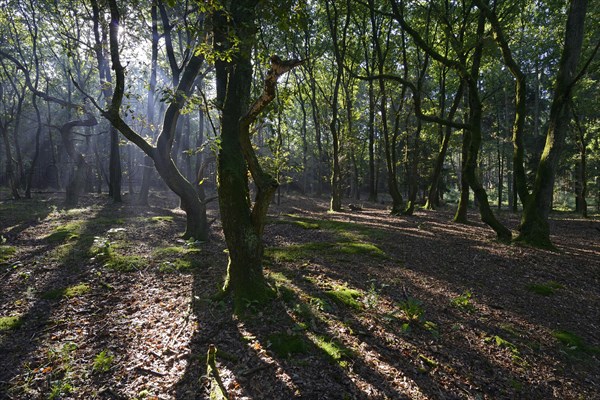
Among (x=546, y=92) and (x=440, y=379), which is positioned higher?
(x=546, y=92)

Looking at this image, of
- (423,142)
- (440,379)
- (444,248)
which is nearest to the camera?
(440,379)

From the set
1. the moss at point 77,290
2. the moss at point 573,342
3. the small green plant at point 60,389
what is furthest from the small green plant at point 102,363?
the moss at point 573,342

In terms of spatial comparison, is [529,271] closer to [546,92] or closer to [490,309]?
[490,309]

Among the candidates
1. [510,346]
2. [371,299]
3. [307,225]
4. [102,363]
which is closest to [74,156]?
[307,225]

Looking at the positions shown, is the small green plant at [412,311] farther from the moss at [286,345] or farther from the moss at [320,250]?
the moss at [320,250]

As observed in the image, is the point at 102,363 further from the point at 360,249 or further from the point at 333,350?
the point at 360,249

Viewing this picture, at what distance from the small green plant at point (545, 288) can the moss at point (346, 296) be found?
4.23m

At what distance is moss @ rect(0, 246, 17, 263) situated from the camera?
8350 mm

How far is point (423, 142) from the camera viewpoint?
90.2 ft

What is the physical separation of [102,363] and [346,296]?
3.81m

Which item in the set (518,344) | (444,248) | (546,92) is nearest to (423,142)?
(546,92)

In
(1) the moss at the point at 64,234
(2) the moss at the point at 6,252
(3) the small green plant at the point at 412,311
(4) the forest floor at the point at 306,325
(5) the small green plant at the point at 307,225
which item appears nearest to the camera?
(4) the forest floor at the point at 306,325

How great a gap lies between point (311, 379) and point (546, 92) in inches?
1394

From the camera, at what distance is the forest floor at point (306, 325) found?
383 centimetres
